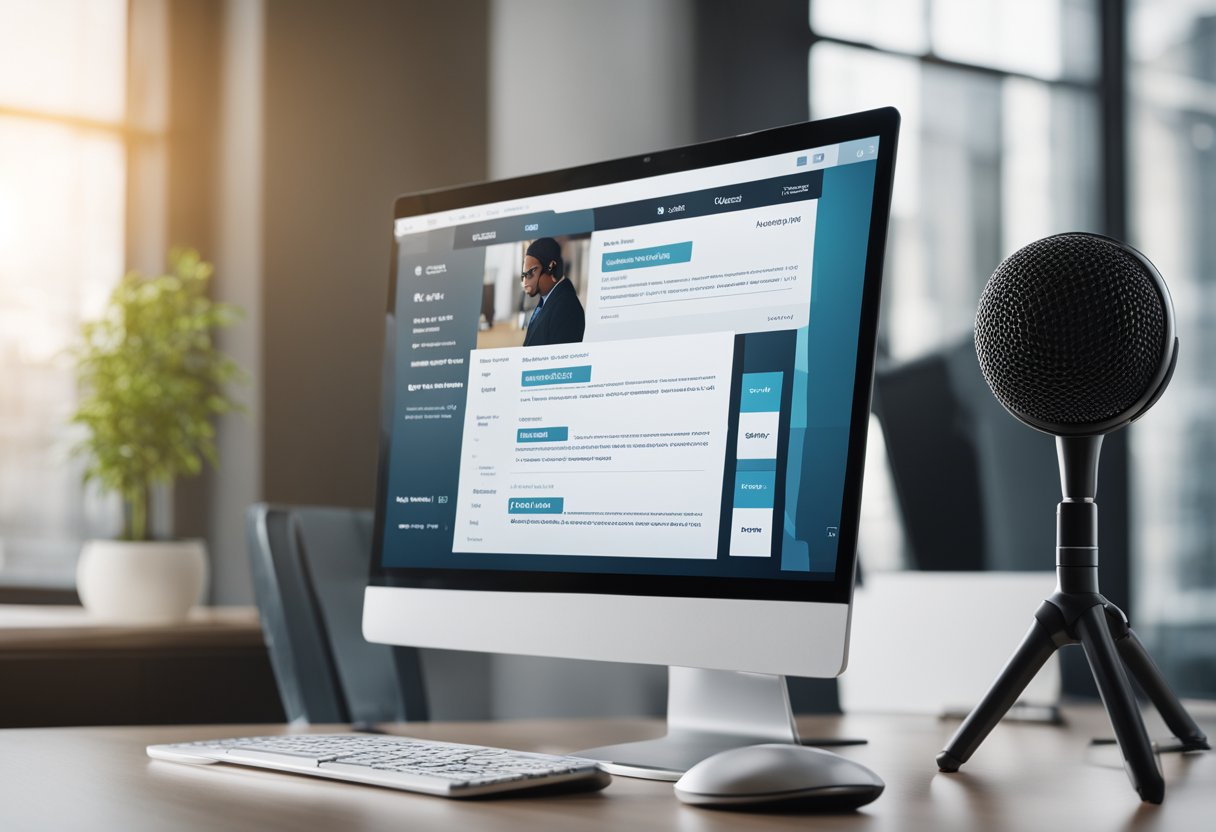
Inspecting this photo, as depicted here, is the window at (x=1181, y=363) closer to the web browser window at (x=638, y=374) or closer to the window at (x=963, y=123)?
the window at (x=963, y=123)

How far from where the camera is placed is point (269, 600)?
1.58 m

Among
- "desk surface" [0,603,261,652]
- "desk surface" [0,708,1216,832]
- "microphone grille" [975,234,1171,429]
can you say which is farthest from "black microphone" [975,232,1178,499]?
"desk surface" [0,603,261,652]

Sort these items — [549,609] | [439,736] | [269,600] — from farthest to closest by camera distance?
[269,600] < [439,736] < [549,609]

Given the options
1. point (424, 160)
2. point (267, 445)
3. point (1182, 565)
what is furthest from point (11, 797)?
point (1182, 565)

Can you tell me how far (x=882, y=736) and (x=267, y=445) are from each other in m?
1.92

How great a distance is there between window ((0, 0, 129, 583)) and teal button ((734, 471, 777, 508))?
2.22m

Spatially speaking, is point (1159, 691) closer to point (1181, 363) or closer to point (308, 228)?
point (308, 228)

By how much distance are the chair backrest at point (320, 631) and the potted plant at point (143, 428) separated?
2.53ft

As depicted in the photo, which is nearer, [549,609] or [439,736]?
[549,609]

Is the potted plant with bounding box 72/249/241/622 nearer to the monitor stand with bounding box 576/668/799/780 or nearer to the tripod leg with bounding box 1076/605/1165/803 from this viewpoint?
the monitor stand with bounding box 576/668/799/780

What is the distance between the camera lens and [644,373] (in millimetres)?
1008

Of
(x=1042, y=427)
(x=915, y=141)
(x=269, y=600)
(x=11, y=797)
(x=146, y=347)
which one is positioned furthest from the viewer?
(x=915, y=141)

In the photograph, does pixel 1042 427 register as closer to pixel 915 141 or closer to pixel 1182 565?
pixel 915 141

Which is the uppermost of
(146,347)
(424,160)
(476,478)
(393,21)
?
(393,21)
